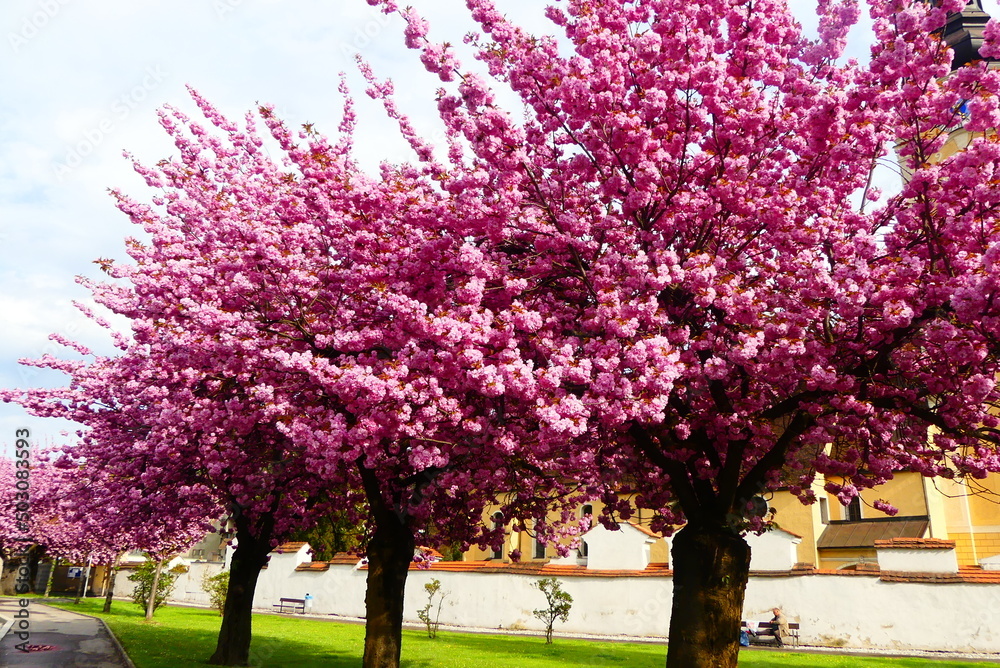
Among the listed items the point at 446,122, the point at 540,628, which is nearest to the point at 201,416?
the point at 446,122

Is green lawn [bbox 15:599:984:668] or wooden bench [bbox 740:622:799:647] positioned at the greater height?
wooden bench [bbox 740:622:799:647]

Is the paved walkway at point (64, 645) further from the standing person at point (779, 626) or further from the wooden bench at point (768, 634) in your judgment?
the standing person at point (779, 626)

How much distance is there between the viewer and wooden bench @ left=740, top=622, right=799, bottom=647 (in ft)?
76.0

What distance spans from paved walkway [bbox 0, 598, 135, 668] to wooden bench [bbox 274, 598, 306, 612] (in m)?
9.83

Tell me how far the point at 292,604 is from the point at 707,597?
32538 mm

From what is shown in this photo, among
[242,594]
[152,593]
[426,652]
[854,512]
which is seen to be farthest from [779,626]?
[152,593]

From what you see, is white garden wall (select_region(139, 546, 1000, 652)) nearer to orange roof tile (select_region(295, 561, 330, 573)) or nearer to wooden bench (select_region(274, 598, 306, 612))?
orange roof tile (select_region(295, 561, 330, 573))

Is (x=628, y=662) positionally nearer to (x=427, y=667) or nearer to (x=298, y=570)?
(x=427, y=667)

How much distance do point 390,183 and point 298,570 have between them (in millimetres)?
32142

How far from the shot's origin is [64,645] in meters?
19.0

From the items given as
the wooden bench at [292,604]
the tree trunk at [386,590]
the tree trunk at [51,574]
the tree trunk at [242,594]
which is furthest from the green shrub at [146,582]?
the tree trunk at [51,574]

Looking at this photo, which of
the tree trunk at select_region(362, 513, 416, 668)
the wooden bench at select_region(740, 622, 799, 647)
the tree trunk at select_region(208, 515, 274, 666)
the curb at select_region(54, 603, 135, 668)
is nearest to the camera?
the tree trunk at select_region(362, 513, 416, 668)

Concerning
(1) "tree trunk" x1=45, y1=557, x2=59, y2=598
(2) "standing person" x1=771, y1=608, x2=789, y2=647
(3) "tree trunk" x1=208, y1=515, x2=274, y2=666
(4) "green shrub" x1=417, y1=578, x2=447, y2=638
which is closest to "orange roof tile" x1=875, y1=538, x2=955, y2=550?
(2) "standing person" x1=771, y1=608, x2=789, y2=647

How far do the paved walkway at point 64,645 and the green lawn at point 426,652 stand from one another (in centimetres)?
51
